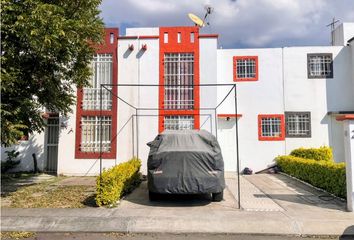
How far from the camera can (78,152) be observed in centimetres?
1609

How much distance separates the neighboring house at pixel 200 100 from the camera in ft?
53.2

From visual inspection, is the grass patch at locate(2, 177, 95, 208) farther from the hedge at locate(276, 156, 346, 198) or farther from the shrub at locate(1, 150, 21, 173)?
the hedge at locate(276, 156, 346, 198)

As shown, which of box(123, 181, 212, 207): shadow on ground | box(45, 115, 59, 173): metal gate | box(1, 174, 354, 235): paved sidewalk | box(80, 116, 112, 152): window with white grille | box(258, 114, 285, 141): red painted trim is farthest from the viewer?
box(258, 114, 285, 141): red painted trim

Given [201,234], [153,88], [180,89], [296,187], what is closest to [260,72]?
[180,89]

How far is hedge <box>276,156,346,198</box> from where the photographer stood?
10.2 meters

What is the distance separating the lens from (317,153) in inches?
634

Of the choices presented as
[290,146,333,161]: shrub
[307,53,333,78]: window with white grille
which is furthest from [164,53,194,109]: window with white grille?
[307,53,333,78]: window with white grille

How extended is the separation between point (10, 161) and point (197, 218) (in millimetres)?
11988

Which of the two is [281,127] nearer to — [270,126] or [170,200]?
[270,126]

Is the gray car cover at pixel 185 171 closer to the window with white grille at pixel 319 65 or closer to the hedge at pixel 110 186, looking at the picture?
the hedge at pixel 110 186

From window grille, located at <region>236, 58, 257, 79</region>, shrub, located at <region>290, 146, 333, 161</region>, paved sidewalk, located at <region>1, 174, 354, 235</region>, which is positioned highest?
window grille, located at <region>236, 58, 257, 79</region>

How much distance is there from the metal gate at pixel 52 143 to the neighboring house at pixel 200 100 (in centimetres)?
4

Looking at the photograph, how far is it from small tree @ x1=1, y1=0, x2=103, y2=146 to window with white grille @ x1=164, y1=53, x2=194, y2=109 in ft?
17.0

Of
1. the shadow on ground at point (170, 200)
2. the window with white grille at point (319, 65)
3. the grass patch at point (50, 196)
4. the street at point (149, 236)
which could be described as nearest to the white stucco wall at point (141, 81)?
the grass patch at point (50, 196)
